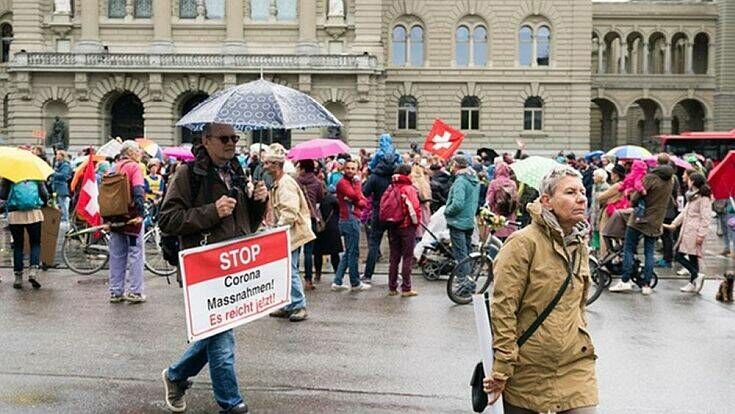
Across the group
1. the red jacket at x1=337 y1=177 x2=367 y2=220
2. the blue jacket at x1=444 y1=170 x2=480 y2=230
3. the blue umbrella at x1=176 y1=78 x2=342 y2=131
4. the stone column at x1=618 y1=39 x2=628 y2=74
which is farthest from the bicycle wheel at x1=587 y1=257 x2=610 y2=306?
the stone column at x1=618 y1=39 x2=628 y2=74

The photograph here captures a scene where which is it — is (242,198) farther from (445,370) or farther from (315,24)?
(315,24)

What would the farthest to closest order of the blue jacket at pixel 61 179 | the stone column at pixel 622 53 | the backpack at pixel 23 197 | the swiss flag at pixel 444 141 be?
the stone column at pixel 622 53 → the swiss flag at pixel 444 141 → the blue jacket at pixel 61 179 → the backpack at pixel 23 197

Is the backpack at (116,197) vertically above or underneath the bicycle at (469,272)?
above

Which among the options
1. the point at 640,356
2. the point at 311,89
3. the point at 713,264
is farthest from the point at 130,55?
the point at 640,356

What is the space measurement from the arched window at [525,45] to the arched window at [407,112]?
6.35 m

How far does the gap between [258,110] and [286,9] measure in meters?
42.0

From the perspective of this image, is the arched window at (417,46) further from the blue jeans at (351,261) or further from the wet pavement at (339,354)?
the wet pavement at (339,354)

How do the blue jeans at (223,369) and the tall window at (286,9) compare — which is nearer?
the blue jeans at (223,369)

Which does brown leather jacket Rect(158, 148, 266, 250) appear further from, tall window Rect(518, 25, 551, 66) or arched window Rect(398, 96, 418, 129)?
tall window Rect(518, 25, 551, 66)

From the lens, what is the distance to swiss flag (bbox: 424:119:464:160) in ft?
81.7

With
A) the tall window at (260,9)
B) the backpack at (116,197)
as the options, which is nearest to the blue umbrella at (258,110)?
the backpack at (116,197)

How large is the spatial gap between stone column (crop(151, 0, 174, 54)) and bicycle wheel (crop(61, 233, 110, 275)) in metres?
32.3

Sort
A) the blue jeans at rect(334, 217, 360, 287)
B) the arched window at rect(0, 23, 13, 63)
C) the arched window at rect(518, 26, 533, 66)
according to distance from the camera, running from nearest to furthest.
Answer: the blue jeans at rect(334, 217, 360, 287) → the arched window at rect(518, 26, 533, 66) → the arched window at rect(0, 23, 13, 63)

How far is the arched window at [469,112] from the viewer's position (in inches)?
2027
